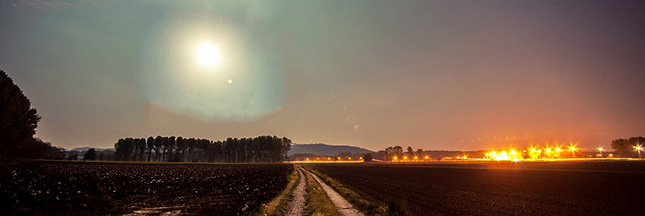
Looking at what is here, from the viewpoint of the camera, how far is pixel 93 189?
25.8 metres

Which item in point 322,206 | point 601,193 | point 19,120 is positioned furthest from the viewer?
point 19,120

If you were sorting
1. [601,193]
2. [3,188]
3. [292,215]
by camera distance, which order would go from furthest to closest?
1. [601,193]
2. [3,188]
3. [292,215]

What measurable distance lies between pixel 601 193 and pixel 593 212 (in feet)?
41.1

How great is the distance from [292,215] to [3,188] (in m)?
23.3

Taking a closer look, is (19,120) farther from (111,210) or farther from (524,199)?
(524,199)

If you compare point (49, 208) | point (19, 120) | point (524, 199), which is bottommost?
point (524, 199)

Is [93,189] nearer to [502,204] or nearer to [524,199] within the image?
[502,204]

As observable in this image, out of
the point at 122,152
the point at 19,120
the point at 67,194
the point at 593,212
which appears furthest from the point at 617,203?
the point at 122,152

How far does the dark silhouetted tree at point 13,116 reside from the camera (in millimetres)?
52344

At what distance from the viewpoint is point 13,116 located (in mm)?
56969

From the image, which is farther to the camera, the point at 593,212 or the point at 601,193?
the point at 601,193

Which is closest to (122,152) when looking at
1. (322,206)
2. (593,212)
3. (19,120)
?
(19,120)

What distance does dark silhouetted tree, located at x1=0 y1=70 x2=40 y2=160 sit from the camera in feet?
172

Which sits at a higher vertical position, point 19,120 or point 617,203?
point 19,120
